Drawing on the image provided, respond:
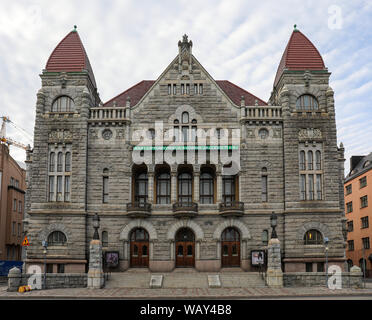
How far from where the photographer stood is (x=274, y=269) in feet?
105

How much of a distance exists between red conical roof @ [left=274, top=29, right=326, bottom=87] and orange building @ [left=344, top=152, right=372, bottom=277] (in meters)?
24.1

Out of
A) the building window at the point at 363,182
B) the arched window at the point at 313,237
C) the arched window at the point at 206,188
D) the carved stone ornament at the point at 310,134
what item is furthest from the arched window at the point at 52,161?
the building window at the point at 363,182

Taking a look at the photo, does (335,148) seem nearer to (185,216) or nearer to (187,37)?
(185,216)

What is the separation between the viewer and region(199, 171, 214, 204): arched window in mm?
41594

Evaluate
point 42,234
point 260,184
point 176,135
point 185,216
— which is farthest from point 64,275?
point 260,184

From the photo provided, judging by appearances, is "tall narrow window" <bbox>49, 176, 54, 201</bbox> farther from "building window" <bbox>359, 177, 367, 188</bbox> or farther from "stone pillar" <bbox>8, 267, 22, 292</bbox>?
"building window" <bbox>359, 177, 367, 188</bbox>

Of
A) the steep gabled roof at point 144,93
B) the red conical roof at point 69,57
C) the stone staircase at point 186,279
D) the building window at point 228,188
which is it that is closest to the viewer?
the stone staircase at point 186,279

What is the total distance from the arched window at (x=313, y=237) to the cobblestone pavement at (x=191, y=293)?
7.67m

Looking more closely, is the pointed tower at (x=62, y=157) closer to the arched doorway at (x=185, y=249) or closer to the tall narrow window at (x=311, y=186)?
the arched doorway at (x=185, y=249)

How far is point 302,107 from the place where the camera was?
40750 millimetres

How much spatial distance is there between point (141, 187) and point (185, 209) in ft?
18.9

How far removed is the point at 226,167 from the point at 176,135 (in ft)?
18.1

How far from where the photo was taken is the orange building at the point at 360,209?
60.0 m
